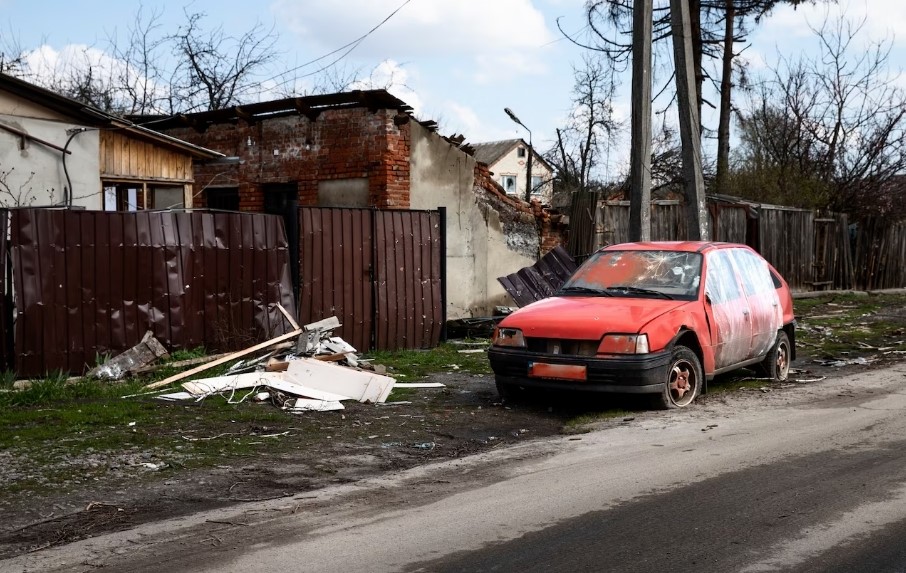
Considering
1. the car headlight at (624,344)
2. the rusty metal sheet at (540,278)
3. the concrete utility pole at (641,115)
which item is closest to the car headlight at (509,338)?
the car headlight at (624,344)

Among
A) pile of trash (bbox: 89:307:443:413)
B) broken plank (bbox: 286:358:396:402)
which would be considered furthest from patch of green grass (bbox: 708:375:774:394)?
broken plank (bbox: 286:358:396:402)

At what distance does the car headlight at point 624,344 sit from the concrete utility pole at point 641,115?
190 inches

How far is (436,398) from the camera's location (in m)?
9.99

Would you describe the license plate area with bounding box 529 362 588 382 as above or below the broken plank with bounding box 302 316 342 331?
below

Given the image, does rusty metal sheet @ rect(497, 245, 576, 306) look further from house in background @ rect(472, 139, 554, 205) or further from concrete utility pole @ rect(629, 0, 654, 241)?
house in background @ rect(472, 139, 554, 205)

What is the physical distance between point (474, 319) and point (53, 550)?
1084 centimetres

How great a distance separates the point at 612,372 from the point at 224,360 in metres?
4.79

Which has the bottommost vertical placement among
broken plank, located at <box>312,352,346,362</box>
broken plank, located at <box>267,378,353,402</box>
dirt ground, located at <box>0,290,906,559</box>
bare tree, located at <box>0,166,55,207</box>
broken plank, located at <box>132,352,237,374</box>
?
dirt ground, located at <box>0,290,906,559</box>

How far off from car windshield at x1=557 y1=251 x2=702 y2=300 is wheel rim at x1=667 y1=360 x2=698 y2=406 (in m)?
0.71

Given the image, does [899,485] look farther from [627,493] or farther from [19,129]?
[19,129]

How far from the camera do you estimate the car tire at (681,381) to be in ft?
29.5

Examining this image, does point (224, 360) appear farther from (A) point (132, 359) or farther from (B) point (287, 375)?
(B) point (287, 375)

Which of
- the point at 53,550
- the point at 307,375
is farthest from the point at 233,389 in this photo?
the point at 53,550

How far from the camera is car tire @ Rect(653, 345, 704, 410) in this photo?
8.99 m
